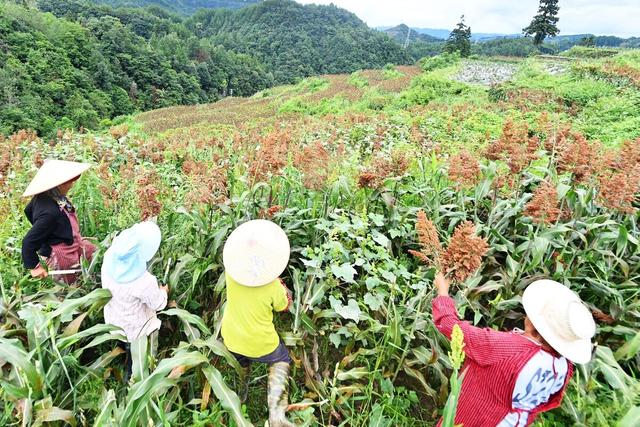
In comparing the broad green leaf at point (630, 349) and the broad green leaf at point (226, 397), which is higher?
the broad green leaf at point (630, 349)

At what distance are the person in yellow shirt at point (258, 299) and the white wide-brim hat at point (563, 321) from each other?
1.27 metres

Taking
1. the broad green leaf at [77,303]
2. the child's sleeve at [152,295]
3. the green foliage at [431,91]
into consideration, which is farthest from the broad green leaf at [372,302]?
the green foliage at [431,91]

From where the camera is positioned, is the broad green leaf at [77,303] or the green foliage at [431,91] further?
the green foliage at [431,91]

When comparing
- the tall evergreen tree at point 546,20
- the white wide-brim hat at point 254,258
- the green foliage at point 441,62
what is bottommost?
the white wide-brim hat at point 254,258

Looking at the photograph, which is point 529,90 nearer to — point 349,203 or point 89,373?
point 349,203

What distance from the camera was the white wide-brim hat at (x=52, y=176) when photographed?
8.67 ft

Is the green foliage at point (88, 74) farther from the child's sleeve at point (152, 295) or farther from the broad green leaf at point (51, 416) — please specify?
the broad green leaf at point (51, 416)

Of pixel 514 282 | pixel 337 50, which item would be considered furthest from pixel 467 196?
pixel 337 50

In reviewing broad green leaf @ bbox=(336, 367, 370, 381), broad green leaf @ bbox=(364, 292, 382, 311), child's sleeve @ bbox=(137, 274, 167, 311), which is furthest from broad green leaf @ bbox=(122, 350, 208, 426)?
broad green leaf @ bbox=(364, 292, 382, 311)

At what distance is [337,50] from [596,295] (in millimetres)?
103253

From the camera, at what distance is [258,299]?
207 centimetres

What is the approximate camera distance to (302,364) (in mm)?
2461

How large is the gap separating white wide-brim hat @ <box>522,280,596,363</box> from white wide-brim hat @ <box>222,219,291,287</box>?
126 cm

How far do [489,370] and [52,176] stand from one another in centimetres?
317
